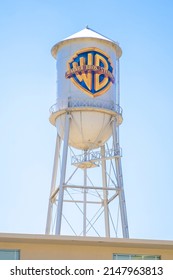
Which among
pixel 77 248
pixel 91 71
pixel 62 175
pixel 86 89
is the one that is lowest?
pixel 77 248

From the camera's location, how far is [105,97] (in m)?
42.8

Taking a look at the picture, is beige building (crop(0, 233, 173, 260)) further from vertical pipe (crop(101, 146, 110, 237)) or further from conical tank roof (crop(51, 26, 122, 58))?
conical tank roof (crop(51, 26, 122, 58))

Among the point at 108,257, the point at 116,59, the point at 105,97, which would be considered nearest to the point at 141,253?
the point at 108,257

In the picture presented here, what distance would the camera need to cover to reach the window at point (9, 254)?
99.7 ft

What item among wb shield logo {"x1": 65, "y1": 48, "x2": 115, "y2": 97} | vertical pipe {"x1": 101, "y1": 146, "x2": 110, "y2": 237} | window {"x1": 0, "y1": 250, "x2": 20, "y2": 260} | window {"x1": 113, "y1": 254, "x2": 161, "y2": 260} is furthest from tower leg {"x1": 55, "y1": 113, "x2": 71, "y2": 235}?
window {"x1": 0, "y1": 250, "x2": 20, "y2": 260}

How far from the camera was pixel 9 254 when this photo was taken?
99.9 feet

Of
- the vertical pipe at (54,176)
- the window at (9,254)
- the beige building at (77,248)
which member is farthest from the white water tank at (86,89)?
the window at (9,254)

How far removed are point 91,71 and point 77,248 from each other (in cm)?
1386

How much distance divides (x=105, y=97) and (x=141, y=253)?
1285 cm

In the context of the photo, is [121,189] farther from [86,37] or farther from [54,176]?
[86,37]

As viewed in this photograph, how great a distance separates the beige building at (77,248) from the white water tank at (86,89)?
11707mm

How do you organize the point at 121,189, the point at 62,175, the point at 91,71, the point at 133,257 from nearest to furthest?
the point at 133,257
the point at 62,175
the point at 121,189
the point at 91,71

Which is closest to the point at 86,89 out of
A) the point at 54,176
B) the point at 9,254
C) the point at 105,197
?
the point at 54,176
